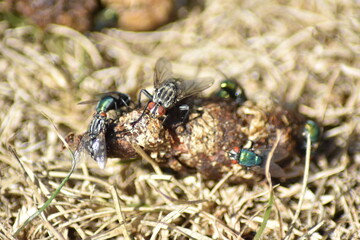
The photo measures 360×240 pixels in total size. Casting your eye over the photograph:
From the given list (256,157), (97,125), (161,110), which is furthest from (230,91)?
(97,125)

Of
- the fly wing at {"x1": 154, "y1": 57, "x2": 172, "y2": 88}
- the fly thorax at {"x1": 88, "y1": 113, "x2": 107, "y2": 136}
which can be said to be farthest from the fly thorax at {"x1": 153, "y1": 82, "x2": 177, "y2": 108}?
the fly thorax at {"x1": 88, "y1": 113, "x2": 107, "y2": 136}

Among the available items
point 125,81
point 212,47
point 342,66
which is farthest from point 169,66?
point 342,66

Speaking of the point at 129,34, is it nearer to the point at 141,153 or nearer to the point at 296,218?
the point at 141,153

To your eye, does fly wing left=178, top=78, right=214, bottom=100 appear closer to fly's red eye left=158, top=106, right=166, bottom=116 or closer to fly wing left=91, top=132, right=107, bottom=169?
fly's red eye left=158, top=106, right=166, bottom=116

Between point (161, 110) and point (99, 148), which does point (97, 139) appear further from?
point (161, 110)

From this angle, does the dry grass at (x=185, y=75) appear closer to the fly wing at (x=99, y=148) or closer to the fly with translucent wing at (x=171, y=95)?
the fly wing at (x=99, y=148)

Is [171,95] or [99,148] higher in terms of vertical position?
[171,95]
